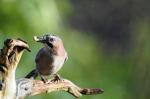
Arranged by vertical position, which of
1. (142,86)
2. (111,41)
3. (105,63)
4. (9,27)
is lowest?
(142,86)

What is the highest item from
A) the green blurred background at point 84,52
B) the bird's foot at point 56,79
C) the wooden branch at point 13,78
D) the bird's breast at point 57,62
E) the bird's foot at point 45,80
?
the green blurred background at point 84,52

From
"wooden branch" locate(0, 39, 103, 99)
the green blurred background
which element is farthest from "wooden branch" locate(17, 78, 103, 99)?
the green blurred background

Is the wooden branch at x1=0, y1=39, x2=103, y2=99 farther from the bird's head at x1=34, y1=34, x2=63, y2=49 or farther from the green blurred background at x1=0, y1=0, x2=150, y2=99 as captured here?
the green blurred background at x1=0, y1=0, x2=150, y2=99

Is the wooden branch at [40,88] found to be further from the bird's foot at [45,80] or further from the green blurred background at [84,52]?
the green blurred background at [84,52]

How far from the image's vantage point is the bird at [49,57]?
79 centimetres

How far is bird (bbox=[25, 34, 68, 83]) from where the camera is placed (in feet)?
2.60

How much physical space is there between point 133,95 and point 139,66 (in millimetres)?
258

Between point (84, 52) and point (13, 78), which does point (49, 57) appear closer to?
point (13, 78)

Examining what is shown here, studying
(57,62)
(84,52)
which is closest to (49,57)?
(57,62)

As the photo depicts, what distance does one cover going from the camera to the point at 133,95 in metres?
1.93

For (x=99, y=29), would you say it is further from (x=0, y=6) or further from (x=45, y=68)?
(x=45, y=68)

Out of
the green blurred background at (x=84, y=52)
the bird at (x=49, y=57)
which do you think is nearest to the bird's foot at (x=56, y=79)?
the bird at (x=49, y=57)

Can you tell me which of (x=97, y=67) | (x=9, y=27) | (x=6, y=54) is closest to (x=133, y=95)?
(x=97, y=67)

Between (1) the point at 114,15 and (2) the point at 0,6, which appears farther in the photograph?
(1) the point at 114,15
